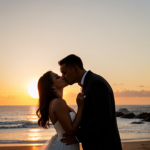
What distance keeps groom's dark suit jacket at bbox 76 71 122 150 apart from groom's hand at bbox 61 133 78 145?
0.52m

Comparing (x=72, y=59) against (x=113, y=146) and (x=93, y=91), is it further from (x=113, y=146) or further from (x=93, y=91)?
(x=113, y=146)

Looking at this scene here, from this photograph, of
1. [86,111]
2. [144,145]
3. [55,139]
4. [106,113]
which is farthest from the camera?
[144,145]

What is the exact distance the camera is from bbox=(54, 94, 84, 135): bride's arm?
3412 mm

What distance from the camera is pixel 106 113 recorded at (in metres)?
2.84

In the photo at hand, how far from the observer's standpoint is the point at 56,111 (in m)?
3.62

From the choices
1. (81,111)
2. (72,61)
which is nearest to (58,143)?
(81,111)

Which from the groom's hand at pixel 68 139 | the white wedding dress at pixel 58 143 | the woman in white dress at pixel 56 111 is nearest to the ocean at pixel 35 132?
the white wedding dress at pixel 58 143

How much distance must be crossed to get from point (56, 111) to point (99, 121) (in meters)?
0.98

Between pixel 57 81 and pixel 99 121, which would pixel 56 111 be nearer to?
pixel 57 81

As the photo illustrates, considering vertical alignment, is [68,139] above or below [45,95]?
below

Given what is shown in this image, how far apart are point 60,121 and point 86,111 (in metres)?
0.61

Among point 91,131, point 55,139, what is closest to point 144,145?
point 55,139

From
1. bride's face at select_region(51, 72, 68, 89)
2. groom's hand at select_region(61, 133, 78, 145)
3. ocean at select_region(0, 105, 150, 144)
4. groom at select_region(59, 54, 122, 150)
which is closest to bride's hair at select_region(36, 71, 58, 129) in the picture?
bride's face at select_region(51, 72, 68, 89)

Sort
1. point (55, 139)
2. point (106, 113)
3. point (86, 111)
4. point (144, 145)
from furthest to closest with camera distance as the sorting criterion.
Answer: point (144, 145)
point (55, 139)
point (86, 111)
point (106, 113)
